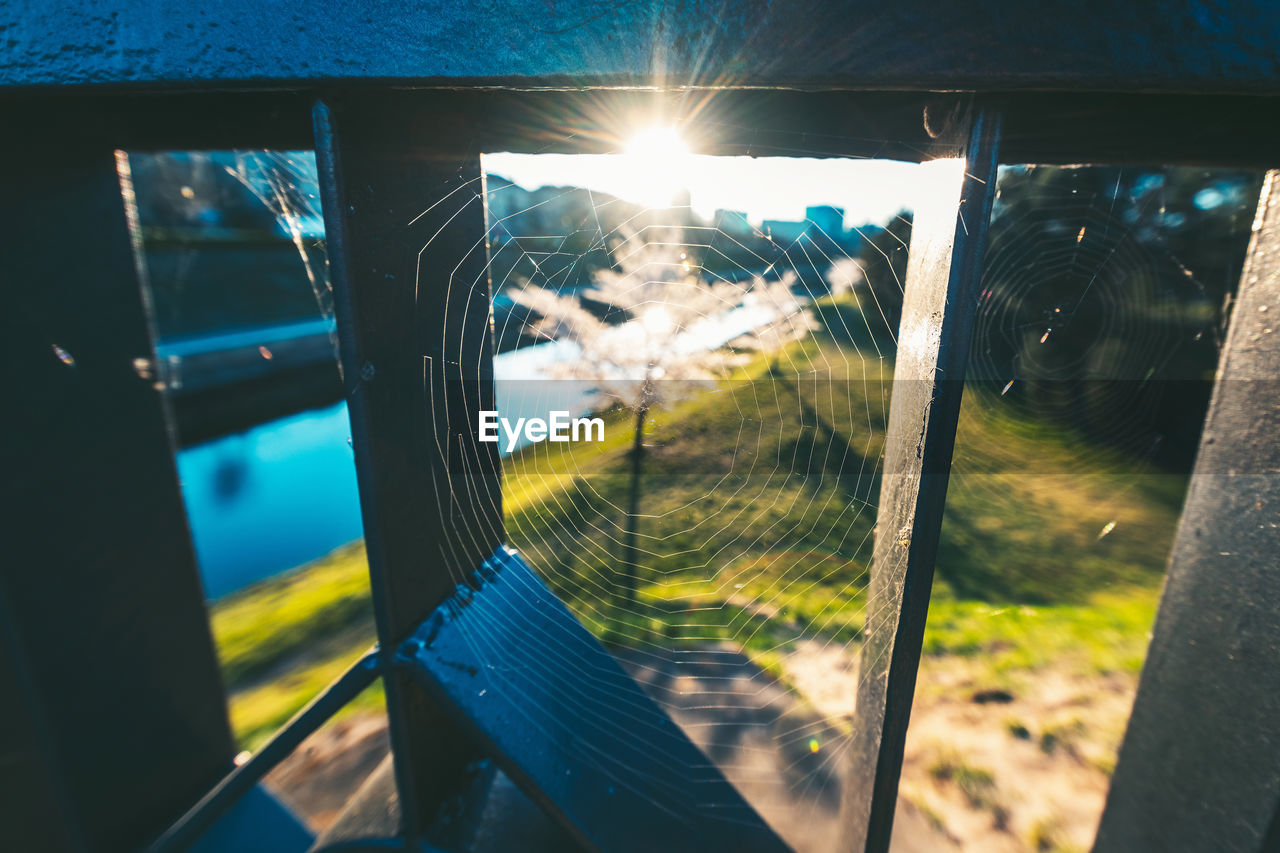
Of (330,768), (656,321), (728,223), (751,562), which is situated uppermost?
(728,223)

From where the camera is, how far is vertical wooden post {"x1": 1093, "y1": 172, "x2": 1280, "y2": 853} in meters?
1.00

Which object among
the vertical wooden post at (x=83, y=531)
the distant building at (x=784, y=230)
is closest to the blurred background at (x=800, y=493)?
the distant building at (x=784, y=230)

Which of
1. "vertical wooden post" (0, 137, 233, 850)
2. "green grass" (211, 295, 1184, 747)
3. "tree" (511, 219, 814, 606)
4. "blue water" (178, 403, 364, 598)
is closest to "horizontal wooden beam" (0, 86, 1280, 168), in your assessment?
"tree" (511, 219, 814, 606)

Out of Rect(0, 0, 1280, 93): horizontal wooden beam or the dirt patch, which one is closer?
Rect(0, 0, 1280, 93): horizontal wooden beam

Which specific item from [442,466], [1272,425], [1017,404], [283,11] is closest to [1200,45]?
[1272,425]

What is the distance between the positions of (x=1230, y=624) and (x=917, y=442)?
0.95 m

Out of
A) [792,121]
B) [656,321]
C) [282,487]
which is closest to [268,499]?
[282,487]

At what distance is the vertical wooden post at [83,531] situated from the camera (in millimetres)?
1305

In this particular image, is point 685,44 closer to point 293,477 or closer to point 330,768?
point 330,768

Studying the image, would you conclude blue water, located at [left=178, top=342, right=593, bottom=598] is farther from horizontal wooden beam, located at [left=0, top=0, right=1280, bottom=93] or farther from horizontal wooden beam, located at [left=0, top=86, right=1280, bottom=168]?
horizontal wooden beam, located at [left=0, top=0, right=1280, bottom=93]

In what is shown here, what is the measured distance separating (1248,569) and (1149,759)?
0.55 m

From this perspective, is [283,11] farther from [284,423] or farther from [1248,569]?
[284,423]

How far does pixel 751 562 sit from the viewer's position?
3.64 m

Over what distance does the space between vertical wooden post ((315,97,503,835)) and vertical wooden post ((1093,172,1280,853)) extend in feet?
4.80
